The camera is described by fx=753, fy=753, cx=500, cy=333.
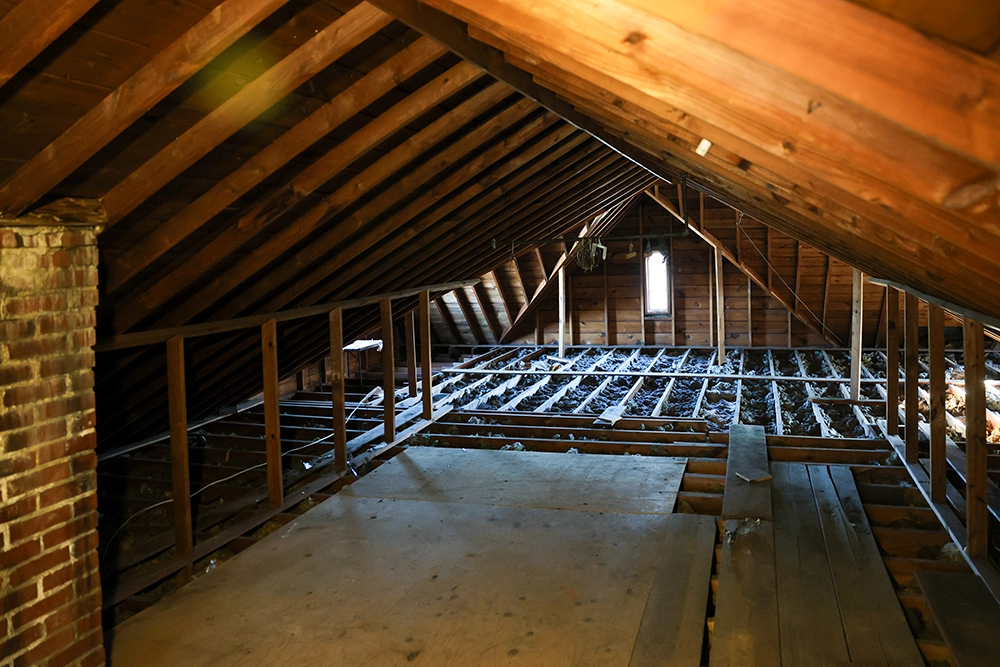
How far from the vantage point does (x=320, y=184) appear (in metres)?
3.64

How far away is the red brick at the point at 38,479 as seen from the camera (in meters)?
2.52

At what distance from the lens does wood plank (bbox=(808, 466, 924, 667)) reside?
310 centimetres

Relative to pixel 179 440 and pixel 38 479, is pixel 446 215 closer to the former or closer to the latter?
pixel 179 440

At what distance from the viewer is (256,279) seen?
14.9ft

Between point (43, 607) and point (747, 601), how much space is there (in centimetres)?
292

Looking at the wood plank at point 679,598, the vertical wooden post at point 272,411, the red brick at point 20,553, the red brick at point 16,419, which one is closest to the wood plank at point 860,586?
the wood plank at point 679,598

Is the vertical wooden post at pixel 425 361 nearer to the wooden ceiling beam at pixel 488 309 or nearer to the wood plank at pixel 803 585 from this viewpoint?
the wood plank at pixel 803 585

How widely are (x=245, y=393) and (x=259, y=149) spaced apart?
4.52 m

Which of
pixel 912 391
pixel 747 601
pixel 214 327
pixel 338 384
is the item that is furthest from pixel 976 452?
pixel 214 327

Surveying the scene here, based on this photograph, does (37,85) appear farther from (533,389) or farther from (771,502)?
(533,389)

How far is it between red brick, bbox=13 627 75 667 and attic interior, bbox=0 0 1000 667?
0.05ft

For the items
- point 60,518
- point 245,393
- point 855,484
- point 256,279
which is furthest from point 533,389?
point 60,518

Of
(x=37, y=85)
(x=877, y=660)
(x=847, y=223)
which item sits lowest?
(x=877, y=660)

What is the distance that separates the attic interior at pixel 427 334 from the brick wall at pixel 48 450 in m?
0.01
